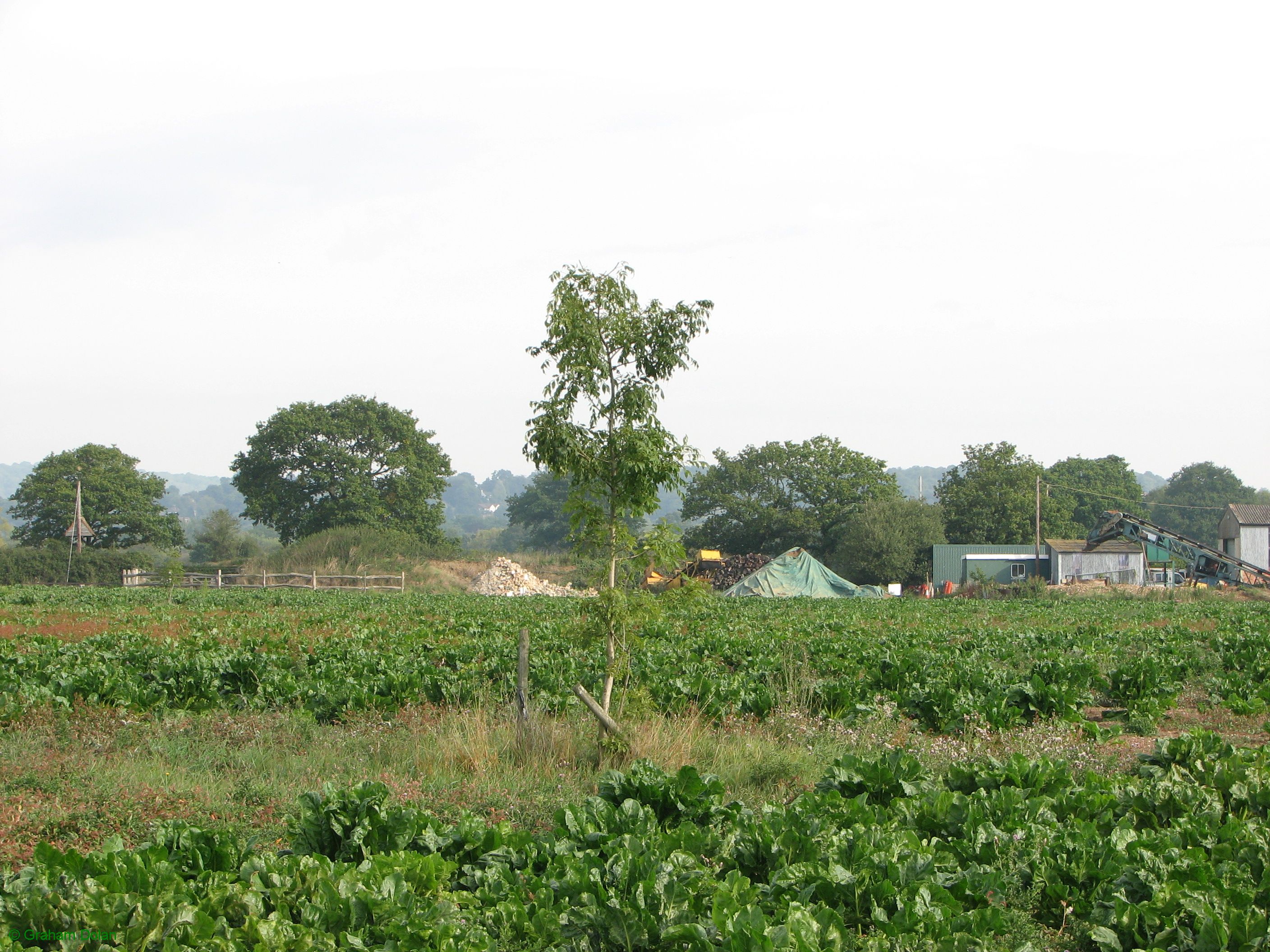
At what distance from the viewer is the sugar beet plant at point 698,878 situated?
4.12 metres

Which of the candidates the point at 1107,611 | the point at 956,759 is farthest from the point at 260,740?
the point at 1107,611

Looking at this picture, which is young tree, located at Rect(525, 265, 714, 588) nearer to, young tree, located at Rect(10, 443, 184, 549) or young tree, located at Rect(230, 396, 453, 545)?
young tree, located at Rect(230, 396, 453, 545)

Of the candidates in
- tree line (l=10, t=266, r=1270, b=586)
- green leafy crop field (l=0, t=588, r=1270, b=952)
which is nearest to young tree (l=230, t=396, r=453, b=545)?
tree line (l=10, t=266, r=1270, b=586)

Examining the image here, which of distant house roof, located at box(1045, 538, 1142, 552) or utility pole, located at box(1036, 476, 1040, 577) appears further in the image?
distant house roof, located at box(1045, 538, 1142, 552)

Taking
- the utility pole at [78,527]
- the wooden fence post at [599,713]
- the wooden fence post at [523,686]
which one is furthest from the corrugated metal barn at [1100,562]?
the utility pole at [78,527]

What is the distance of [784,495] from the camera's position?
2402 inches

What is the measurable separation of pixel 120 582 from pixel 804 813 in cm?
5916

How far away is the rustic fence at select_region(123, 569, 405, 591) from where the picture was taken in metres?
47.4

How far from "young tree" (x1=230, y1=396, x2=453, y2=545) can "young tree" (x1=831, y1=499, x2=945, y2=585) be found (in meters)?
27.7

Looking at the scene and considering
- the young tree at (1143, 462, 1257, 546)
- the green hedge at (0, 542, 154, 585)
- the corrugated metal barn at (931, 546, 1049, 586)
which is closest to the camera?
the corrugated metal barn at (931, 546, 1049, 586)

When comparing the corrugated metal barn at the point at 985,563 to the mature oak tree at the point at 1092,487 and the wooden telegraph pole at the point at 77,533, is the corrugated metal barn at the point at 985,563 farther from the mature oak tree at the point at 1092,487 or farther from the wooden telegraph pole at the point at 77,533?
the wooden telegraph pole at the point at 77,533

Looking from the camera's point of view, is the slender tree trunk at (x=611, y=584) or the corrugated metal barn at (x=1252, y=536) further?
the corrugated metal barn at (x=1252, y=536)

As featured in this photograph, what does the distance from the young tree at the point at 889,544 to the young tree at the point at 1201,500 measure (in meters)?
51.9

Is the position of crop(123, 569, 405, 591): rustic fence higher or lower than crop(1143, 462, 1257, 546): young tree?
lower
